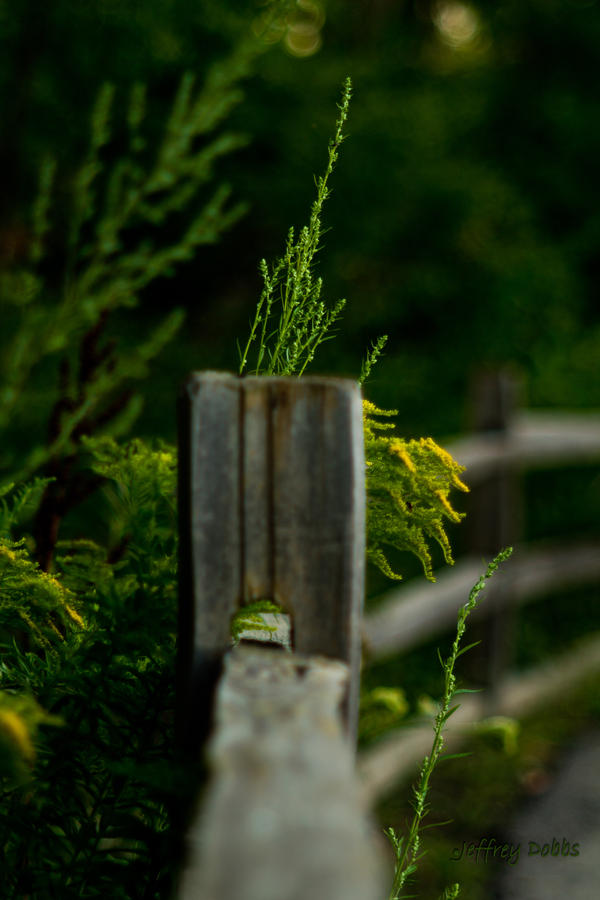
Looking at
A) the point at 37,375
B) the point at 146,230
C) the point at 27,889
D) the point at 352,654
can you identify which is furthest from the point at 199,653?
the point at 146,230

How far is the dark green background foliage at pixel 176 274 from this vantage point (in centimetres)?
72

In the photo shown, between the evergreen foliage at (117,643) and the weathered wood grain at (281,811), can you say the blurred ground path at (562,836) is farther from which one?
the weathered wood grain at (281,811)

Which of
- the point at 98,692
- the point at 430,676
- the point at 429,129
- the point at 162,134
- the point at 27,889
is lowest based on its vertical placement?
the point at 430,676

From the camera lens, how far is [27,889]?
0.67 metres

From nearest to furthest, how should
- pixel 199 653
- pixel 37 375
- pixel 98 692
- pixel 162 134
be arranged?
pixel 199 653 → pixel 98 692 → pixel 37 375 → pixel 162 134

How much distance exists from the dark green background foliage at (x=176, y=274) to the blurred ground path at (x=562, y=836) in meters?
1.13

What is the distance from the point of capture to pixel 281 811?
0.38m

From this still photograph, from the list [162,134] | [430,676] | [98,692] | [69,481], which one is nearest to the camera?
[98,692]

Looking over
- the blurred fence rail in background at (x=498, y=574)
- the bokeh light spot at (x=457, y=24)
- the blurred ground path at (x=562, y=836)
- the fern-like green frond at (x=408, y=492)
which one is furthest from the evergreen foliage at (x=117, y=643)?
the bokeh light spot at (x=457, y=24)

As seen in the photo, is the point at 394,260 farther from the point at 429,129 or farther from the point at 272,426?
the point at 272,426

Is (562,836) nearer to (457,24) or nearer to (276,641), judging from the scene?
(276,641)

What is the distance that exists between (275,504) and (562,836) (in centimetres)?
296

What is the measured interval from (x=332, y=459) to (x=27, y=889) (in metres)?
0.42

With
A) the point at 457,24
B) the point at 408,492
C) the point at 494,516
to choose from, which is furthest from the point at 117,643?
the point at 457,24
